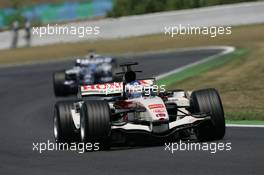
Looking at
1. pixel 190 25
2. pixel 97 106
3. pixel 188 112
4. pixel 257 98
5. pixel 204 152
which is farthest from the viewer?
pixel 190 25

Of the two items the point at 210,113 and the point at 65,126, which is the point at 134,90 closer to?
the point at 65,126

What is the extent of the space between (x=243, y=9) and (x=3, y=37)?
1165 cm

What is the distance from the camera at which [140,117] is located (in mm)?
12570

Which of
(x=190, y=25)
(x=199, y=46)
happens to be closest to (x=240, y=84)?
(x=199, y=46)

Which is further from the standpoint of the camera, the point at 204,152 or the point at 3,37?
the point at 3,37

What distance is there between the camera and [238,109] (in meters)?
17.2

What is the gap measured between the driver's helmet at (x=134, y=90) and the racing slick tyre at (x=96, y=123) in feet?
3.89

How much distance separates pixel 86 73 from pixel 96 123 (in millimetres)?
12514

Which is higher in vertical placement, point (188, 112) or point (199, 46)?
point (188, 112)

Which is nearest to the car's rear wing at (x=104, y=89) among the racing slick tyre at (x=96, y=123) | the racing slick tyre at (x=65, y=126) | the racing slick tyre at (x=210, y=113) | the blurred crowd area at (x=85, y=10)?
the racing slick tyre at (x=65, y=126)

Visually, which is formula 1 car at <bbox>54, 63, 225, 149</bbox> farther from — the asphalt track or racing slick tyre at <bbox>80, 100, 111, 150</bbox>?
the asphalt track

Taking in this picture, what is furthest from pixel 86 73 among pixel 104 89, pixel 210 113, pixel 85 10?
pixel 85 10

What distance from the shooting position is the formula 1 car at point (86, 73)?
78.0 feet

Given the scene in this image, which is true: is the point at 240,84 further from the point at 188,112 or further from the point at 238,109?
the point at 188,112
